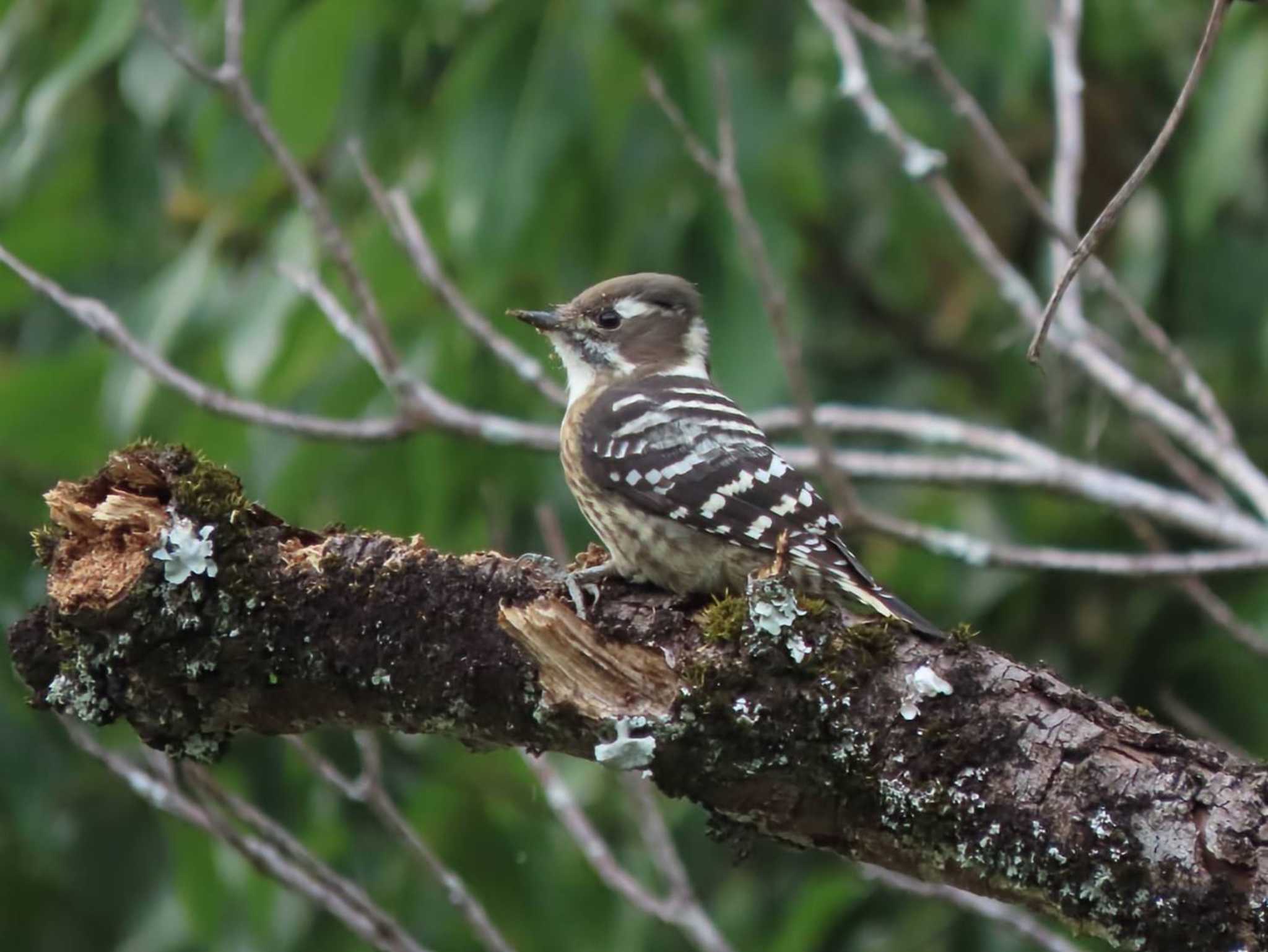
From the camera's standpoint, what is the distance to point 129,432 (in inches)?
214

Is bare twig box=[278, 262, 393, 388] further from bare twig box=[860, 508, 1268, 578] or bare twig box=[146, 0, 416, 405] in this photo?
bare twig box=[860, 508, 1268, 578]

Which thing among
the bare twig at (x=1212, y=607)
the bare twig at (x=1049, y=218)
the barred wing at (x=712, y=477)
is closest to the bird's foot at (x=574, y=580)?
the barred wing at (x=712, y=477)

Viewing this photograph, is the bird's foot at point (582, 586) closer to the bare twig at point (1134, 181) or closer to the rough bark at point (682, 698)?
the rough bark at point (682, 698)

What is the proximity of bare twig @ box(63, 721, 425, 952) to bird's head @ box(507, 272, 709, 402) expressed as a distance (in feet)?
4.82

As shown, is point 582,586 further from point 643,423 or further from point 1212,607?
point 1212,607

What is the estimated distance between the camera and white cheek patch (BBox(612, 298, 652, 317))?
5.01 metres

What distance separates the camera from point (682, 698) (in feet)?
9.49

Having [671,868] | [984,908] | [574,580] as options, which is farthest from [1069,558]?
[574,580]

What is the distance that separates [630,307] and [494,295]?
910 mm

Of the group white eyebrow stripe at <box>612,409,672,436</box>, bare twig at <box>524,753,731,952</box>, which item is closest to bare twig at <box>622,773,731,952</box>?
bare twig at <box>524,753,731,952</box>

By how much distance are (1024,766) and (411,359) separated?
3411 millimetres

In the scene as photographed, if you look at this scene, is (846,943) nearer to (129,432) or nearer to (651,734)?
(129,432)

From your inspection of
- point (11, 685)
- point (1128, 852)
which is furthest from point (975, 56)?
point (1128, 852)

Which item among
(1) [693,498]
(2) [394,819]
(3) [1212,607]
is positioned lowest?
(2) [394,819]
